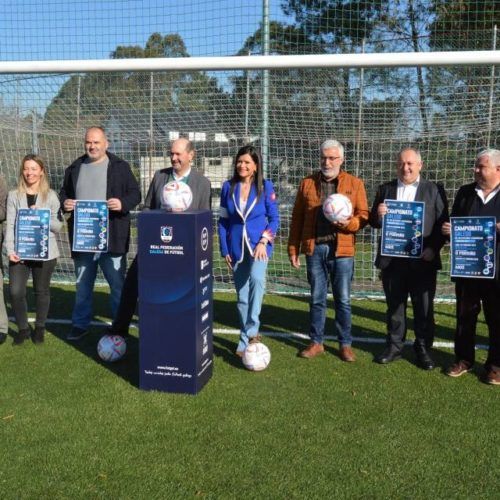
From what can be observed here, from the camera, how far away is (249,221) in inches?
196

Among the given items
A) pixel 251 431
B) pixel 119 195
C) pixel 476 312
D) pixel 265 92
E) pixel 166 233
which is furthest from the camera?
pixel 265 92

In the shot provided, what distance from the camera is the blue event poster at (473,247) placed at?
173 inches

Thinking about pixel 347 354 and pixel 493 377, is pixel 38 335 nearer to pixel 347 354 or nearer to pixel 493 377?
pixel 347 354

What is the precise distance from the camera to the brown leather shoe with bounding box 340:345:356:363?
5.22 metres

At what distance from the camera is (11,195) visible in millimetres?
5492

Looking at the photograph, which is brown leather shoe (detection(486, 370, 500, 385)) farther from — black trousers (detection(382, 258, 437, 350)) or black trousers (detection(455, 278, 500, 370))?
black trousers (detection(382, 258, 437, 350))

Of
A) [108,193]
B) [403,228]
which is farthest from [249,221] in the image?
[108,193]

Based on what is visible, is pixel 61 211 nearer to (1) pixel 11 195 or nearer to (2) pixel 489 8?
(1) pixel 11 195

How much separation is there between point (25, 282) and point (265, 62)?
3.23 meters

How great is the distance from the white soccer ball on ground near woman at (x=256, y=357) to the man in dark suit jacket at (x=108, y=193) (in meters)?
1.57

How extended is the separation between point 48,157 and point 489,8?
8.50 meters

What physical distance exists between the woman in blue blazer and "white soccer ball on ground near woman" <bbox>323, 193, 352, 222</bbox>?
576 mm

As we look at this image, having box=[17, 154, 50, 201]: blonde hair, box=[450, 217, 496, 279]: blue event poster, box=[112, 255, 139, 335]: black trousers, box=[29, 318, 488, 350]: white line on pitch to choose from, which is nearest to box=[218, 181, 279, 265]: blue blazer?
box=[112, 255, 139, 335]: black trousers

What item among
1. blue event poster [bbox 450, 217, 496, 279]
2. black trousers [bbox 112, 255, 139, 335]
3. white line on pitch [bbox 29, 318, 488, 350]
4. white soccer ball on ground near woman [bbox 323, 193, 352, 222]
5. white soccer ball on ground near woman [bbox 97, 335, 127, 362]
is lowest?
white line on pitch [bbox 29, 318, 488, 350]
